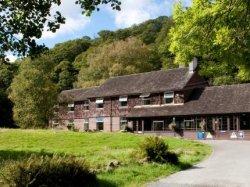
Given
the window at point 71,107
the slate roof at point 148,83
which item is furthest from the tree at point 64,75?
the slate roof at point 148,83

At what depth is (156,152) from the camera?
2227 cm

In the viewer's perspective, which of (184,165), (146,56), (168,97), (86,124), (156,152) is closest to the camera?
(156,152)

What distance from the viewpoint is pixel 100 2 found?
1205 centimetres

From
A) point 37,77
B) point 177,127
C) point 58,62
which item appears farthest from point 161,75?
point 58,62

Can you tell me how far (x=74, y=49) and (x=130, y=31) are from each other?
17950 mm

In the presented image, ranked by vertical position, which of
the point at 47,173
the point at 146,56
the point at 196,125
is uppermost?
the point at 146,56

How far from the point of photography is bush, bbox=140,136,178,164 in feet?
72.8

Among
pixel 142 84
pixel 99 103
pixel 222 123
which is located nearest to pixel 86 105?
pixel 99 103

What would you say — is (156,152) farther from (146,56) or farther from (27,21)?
(146,56)

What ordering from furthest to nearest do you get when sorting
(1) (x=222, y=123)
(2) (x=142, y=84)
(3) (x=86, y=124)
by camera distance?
(3) (x=86, y=124)
(2) (x=142, y=84)
(1) (x=222, y=123)

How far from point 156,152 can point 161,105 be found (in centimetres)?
3958

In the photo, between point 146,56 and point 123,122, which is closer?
point 123,122

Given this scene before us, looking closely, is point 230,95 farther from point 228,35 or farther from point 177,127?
point 228,35

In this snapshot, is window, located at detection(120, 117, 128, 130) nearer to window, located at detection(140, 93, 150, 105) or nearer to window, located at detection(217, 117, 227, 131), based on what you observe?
window, located at detection(140, 93, 150, 105)
